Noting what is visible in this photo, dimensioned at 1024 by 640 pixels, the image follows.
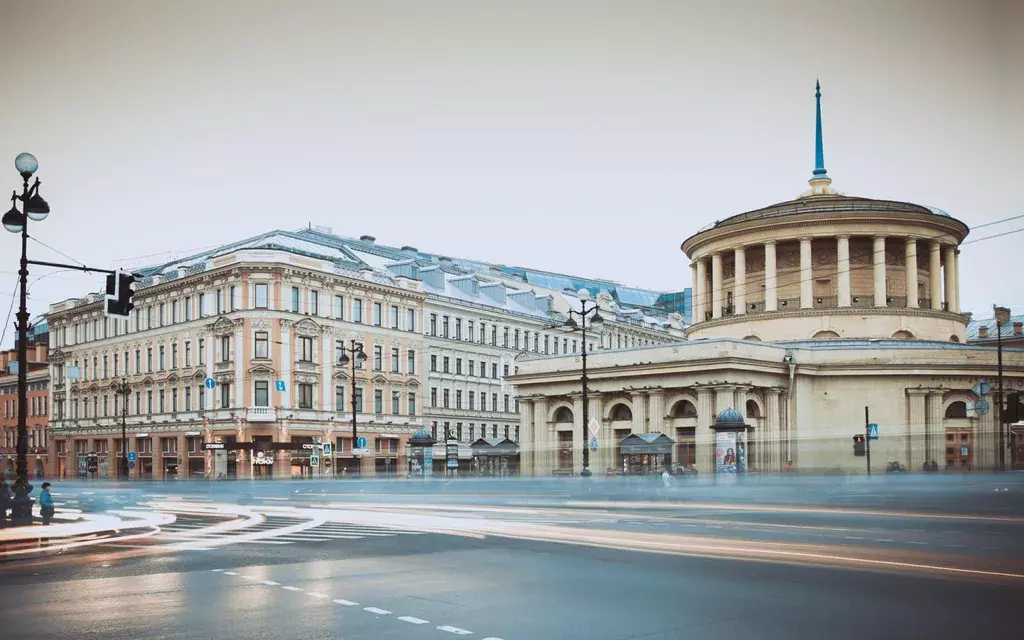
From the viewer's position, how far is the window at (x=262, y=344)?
71.9m

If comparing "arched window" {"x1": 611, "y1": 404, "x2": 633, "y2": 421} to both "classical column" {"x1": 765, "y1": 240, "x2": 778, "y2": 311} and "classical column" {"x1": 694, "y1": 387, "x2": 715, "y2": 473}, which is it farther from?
"classical column" {"x1": 765, "y1": 240, "x2": 778, "y2": 311}

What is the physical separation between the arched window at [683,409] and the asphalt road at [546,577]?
26.1 m

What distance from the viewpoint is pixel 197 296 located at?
75875mm

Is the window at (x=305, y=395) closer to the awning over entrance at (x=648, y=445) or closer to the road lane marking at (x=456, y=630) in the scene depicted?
the awning over entrance at (x=648, y=445)

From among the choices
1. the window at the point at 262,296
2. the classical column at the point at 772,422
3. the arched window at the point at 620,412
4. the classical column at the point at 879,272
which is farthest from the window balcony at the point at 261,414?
the classical column at the point at 879,272

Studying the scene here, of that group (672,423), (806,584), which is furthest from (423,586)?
(672,423)

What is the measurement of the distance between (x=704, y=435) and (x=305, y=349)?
3017 cm

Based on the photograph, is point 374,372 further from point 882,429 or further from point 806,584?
point 806,584

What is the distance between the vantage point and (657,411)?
2426 inches

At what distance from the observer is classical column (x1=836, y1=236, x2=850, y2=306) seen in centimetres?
6825

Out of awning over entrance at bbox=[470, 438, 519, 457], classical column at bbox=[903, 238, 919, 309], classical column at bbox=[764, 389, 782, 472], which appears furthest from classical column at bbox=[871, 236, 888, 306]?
awning over entrance at bbox=[470, 438, 519, 457]

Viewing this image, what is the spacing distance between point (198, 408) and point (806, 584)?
64815mm

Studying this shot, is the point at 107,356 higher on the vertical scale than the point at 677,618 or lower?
higher

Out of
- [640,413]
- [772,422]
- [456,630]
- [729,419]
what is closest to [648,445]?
[640,413]
